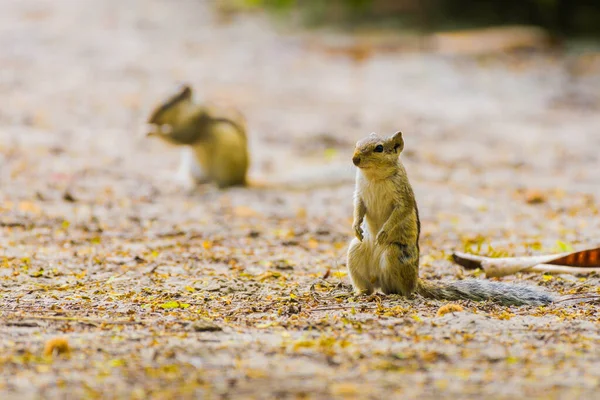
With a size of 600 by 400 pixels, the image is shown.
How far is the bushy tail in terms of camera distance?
4.89 m

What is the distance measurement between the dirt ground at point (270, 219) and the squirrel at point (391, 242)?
14 centimetres

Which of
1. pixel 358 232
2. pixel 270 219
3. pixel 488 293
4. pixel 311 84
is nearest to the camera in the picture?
pixel 488 293

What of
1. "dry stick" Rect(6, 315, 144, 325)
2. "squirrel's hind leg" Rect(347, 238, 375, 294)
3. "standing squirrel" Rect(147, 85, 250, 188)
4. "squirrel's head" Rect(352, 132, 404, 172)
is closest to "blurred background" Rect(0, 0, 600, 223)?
"standing squirrel" Rect(147, 85, 250, 188)

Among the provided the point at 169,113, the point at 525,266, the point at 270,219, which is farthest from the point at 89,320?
the point at 169,113

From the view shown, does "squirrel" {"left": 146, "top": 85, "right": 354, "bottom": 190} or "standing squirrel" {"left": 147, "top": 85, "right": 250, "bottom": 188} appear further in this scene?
"standing squirrel" {"left": 147, "top": 85, "right": 250, "bottom": 188}

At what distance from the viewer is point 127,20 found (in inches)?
848

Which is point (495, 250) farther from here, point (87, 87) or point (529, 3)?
point (529, 3)

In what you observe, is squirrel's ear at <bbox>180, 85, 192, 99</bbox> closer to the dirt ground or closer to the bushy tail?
the dirt ground

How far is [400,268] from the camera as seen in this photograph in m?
4.97

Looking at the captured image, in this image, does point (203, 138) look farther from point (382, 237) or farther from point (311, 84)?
point (311, 84)

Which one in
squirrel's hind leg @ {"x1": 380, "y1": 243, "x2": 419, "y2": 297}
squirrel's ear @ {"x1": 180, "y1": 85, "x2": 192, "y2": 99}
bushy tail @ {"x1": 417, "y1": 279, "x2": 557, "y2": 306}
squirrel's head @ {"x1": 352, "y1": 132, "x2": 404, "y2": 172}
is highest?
squirrel's ear @ {"x1": 180, "y1": 85, "x2": 192, "y2": 99}

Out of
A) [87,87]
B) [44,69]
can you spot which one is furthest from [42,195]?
[44,69]

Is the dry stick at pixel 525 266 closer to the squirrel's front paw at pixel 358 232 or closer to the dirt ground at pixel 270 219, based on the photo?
the dirt ground at pixel 270 219

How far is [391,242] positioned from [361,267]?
0.77 ft
